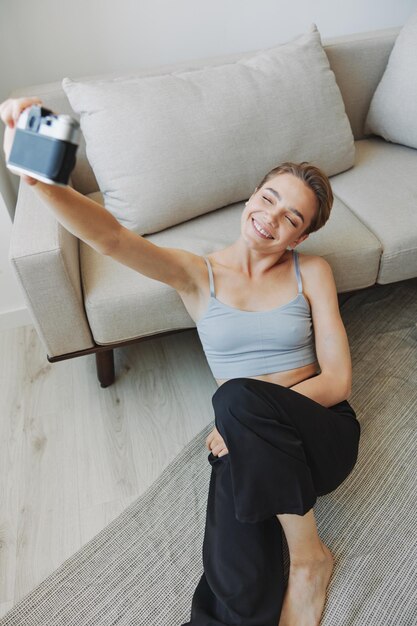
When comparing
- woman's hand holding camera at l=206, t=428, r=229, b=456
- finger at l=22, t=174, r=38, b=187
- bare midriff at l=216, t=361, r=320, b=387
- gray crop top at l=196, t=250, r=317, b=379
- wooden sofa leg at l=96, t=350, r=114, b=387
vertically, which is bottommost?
wooden sofa leg at l=96, t=350, r=114, b=387

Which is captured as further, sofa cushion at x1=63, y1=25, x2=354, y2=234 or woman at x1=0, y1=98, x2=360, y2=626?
sofa cushion at x1=63, y1=25, x2=354, y2=234

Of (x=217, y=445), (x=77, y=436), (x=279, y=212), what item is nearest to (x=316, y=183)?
(x=279, y=212)

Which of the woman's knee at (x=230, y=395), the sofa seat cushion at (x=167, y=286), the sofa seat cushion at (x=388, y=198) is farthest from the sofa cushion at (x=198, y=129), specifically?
the woman's knee at (x=230, y=395)

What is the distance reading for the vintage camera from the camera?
61 cm

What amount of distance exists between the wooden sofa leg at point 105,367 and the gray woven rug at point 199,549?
0.37 m

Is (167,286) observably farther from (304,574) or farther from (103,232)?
(304,574)

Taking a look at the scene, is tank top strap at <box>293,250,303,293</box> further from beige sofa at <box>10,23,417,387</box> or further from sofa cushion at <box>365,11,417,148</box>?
sofa cushion at <box>365,11,417,148</box>

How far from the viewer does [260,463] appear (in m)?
0.94

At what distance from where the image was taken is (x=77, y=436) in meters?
1.47

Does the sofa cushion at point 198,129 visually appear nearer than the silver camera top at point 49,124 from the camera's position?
No

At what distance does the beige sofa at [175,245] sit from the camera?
4.07 feet

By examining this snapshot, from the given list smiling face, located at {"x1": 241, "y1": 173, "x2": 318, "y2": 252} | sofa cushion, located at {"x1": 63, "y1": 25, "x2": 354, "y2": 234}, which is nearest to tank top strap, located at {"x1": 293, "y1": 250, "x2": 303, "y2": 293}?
smiling face, located at {"x1": 241, "y1": 173, "x2": 318, "y2": 252}

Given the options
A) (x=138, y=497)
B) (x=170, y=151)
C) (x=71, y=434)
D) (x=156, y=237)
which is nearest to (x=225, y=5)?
(x=170, y=151)

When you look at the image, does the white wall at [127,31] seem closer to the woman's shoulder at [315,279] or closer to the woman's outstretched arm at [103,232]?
the woman's outstretched arm at [103,232]
